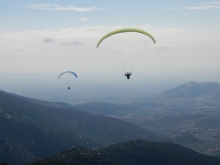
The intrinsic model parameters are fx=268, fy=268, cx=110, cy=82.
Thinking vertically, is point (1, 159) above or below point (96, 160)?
below

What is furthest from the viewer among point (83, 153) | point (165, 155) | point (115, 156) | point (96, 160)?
point (165, 155)

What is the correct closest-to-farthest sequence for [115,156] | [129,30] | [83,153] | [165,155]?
[129,30]
[83,153]
[115,156]
[165,155]

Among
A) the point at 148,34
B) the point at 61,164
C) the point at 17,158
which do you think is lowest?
the point at 17,158

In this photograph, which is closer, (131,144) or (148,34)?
(148,34)

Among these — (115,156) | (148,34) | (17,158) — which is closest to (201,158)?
(115,156)

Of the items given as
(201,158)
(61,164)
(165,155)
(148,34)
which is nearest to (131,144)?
(165,155)

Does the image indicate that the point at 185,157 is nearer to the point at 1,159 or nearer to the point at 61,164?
the point at 61,164
